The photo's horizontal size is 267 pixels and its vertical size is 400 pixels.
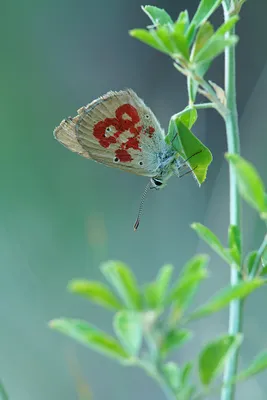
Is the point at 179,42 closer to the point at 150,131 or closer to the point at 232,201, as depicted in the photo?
the point at 232,201

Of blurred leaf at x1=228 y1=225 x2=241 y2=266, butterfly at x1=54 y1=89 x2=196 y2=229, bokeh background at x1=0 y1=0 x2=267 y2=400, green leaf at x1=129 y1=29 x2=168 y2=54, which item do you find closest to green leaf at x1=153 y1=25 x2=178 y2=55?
green leaf at x1=129 y1=29 x2=168 y2=54

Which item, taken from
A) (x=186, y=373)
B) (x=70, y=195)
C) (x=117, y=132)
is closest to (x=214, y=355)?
(x=186, y=373)

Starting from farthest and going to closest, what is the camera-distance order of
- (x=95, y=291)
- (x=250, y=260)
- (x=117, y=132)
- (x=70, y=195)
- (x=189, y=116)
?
(x=70, y=195) → (x=117, y=132) → (x=189, y=116) → (x=250, y=260) → (x=95, y=291)

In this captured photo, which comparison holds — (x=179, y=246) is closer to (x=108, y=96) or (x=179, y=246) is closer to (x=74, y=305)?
(x=74, y=305)

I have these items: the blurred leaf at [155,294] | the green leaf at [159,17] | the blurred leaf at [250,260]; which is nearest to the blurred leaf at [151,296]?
the blurred leaf at [155,294]

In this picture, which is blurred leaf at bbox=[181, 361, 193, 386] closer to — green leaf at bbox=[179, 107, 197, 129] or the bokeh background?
green leaf at bbox=[179, 107, 197, 129]

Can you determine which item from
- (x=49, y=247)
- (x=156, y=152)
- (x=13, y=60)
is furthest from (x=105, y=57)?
(x=156, y=152)

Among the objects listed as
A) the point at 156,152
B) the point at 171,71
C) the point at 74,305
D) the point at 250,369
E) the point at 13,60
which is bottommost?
the point at 74,305
